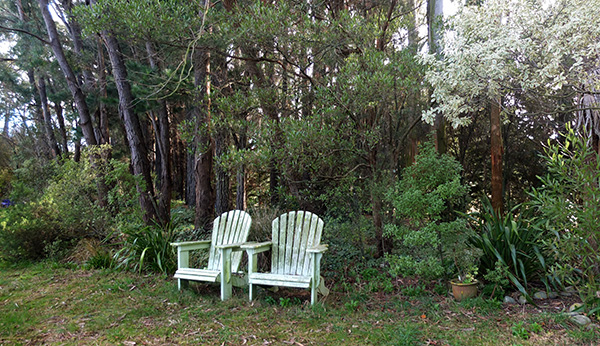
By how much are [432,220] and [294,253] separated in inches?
55.1

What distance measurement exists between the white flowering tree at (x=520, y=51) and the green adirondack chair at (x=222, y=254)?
2.48m

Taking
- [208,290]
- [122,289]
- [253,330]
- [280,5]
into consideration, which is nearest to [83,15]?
[280,5]

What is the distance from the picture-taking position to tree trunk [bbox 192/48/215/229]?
5000 mm

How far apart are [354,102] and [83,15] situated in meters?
3.31

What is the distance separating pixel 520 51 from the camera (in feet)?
9.96

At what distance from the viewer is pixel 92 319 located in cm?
294

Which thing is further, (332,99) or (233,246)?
(332,99)

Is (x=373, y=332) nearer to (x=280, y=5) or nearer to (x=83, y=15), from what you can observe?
(x=280, y=5)

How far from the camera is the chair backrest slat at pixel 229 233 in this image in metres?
3.78

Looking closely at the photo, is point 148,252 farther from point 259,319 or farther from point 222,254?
point 259,319

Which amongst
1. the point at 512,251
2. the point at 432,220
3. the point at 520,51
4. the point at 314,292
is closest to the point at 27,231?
the point at 314,292

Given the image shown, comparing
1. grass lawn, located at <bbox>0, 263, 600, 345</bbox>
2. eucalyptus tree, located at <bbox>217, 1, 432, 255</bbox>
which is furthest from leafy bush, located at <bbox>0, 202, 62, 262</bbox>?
eucalyptus tree, located at <bbox>217, 1, 432, 255</bbox>

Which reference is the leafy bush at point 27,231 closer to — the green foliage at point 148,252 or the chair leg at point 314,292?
the green foliage at point 148,252

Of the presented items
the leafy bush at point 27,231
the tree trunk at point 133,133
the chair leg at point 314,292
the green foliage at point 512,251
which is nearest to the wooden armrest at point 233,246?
the chair leg at point 314,292
